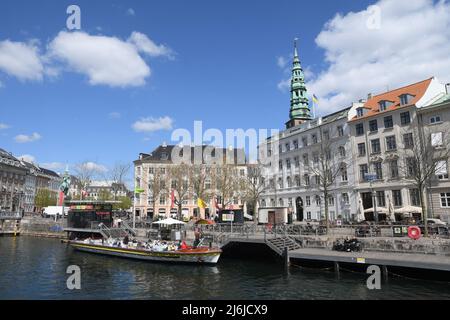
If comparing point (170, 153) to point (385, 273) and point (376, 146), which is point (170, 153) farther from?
point (385, 273)

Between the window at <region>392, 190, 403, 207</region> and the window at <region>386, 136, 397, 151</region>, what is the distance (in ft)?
20.0

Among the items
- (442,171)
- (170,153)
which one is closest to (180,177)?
(170,153)

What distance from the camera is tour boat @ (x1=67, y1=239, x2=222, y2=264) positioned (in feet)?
104

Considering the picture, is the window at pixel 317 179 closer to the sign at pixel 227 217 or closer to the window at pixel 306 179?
the window at pixel 306 179

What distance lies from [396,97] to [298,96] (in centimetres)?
2488

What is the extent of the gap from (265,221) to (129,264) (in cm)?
2270

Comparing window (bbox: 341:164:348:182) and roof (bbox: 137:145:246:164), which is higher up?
roof (bbox: 137:145:246:164)

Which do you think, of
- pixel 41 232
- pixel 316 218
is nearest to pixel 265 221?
pixel 316 218

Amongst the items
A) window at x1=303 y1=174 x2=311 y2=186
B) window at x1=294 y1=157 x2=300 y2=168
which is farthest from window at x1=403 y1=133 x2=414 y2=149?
window at x1=294 y1=157 x2=300 y2=168

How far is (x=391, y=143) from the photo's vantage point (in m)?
49.2

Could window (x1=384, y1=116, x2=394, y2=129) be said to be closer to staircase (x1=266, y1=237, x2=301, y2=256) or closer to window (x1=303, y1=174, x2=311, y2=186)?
window (x1=303, y1=174, x2=311, y2=186)

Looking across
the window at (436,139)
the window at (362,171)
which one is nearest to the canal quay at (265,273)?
the window at (436,139)
